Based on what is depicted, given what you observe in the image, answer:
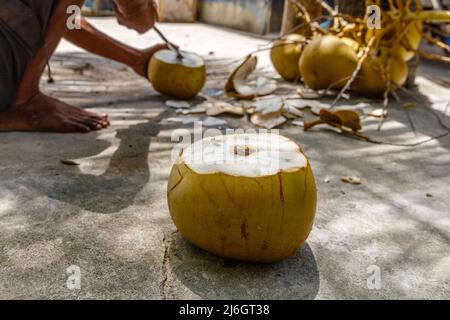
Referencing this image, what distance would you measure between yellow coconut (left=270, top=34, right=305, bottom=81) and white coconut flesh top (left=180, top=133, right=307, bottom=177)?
2.37m

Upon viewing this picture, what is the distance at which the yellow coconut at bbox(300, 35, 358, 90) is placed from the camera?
3.08 meters

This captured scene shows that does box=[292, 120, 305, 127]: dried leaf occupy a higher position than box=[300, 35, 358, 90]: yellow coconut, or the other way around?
box=[300, 35, 358, 90]: yellow coconut

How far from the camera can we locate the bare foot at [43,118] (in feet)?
6.96

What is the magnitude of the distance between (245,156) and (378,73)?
222 cm

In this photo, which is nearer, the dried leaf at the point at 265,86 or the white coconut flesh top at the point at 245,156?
the white coconut flesh top at the point at 245,156

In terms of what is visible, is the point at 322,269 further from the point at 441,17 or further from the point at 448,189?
the point at 441,17

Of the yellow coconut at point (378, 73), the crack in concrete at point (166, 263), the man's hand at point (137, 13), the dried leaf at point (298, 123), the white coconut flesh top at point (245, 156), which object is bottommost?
the dried leaf at point (298, 123)

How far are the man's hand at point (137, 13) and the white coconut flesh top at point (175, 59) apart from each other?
60 cm

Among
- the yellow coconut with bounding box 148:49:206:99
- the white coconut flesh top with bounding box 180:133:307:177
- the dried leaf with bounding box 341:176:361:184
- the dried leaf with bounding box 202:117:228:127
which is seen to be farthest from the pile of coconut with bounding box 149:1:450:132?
the white coconut flesh top with bounding box 180:133:307:177

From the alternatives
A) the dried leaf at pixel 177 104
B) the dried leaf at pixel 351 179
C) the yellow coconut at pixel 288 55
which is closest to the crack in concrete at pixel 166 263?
the dried leaf at pixel 351 179

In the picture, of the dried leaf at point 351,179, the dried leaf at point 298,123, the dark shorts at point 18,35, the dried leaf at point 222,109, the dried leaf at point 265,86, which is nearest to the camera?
the dried leaf at point 351,179

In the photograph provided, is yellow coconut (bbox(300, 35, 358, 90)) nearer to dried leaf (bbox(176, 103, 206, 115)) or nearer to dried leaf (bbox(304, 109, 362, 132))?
dried leaf (bbox(304, 109, 362, 132))

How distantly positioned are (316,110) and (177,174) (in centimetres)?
180

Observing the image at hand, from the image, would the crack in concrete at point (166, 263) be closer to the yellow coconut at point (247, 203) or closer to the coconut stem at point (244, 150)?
the yellow coconut at point (247, 203)
